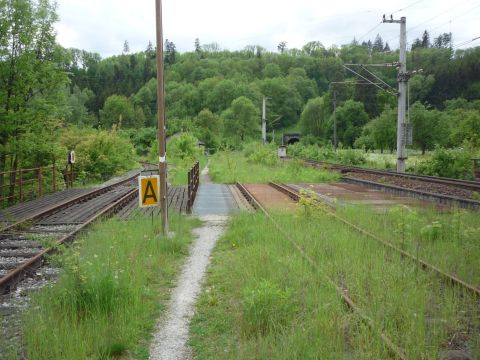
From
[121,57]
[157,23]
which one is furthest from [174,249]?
[121,57]

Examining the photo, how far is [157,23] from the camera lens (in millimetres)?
9711

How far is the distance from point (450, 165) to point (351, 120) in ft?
245

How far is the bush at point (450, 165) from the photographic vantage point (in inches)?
979

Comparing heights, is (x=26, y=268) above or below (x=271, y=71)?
below

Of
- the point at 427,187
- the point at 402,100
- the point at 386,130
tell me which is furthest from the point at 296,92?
the point at 427,187

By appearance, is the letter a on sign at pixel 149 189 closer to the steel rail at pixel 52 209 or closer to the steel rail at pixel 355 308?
the steel rail at pixel 355 308

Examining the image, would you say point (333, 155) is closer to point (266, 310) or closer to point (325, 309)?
point (325, 309)

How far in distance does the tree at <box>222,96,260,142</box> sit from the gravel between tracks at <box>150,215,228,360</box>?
333ft

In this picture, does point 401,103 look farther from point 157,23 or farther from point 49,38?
point 157,23

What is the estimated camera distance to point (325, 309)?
197 inches

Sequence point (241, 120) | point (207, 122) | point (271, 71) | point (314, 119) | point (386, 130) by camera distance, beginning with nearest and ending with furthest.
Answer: point (386, 130), point (207, 122), point (241, 120), point (314, 119), point (271, 71)

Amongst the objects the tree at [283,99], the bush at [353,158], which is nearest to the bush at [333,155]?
the bush at [353,158]

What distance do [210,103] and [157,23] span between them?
5657 inches

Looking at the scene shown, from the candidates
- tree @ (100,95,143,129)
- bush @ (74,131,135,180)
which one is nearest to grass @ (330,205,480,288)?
bush @ (74,131,135,180)
